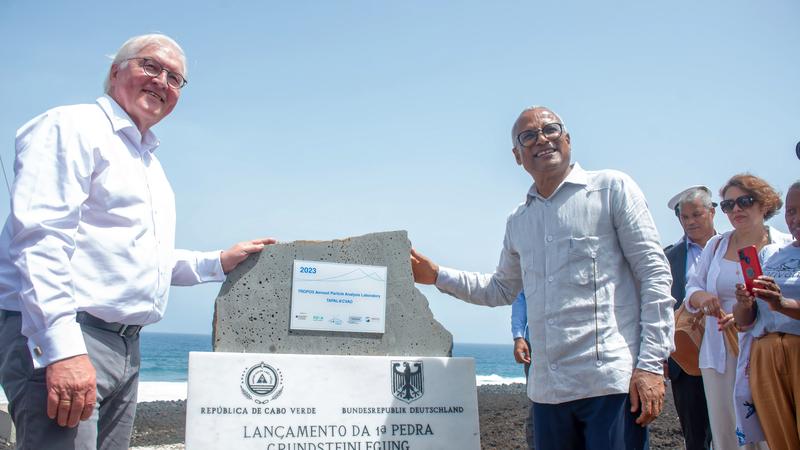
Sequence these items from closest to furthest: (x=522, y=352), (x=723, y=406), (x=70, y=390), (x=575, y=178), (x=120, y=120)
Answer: (x=70, y=390)
(x=120, y=120)
(x=575, y=178)
(x=723, y=406)
(x=522, y=352)

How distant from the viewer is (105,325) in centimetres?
237

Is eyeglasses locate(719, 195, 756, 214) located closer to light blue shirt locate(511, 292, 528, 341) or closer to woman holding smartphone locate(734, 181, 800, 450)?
woman holding smartphone locate(734, 181, 800, 450)

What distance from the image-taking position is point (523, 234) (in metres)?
3.13

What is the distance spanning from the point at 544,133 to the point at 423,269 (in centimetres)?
113

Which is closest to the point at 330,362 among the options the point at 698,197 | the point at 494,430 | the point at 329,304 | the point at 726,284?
the point at 329,304

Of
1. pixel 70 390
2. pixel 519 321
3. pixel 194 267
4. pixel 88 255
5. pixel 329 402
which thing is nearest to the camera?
pixel 70 390

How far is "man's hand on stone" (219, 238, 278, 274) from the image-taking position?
3404 millimetres

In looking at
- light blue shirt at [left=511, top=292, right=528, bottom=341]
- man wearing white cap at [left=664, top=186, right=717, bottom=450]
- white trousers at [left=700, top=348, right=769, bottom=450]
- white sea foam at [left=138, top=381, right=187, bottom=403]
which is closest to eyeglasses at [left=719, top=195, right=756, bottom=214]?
man wearing white cap at [left=664, top=186, right=717, bottom=450]

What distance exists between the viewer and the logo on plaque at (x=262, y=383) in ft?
10.7

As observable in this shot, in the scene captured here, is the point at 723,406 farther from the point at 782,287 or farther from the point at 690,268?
the point at 690,268

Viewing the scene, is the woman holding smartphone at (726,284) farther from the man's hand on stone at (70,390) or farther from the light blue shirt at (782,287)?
the man's hand on stone at (70,390)

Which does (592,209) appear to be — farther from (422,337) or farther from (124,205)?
(124,205)

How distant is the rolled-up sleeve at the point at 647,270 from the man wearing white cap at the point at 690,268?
6.22ft

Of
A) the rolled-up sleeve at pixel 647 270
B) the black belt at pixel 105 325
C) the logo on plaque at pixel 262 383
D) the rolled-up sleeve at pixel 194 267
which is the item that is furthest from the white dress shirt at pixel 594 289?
the black belt at pixel 105 325
